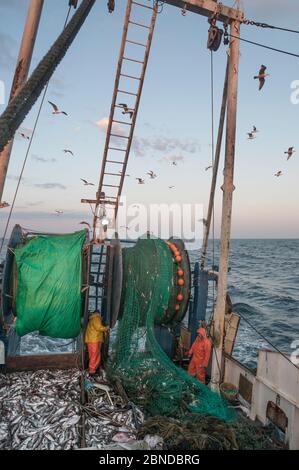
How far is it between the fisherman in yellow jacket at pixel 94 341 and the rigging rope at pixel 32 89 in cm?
722

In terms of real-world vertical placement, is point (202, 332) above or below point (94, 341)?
above

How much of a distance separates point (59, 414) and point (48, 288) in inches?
103

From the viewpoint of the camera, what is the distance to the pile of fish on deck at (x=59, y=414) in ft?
20.2

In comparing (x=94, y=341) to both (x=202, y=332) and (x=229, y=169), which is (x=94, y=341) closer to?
(x=202, y=332)

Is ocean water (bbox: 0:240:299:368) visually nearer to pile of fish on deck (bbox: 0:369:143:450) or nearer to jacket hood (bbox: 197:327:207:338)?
jacket hood (bbox: 197:327:207:338)

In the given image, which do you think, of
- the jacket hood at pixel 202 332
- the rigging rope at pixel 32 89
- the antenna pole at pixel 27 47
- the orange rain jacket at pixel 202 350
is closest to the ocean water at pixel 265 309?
the orange rain jacket at pixel 202 350

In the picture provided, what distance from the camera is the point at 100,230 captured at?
32.4 feet

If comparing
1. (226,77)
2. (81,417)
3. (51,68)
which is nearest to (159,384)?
(81,417)

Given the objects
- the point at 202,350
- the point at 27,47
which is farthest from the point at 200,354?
the point at 27,47

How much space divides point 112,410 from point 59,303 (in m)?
2.56

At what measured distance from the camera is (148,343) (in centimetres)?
787

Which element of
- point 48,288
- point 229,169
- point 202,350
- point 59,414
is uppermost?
point 229,169

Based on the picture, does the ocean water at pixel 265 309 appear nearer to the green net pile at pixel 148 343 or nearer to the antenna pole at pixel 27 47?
the green net pile at pixel 148 343
